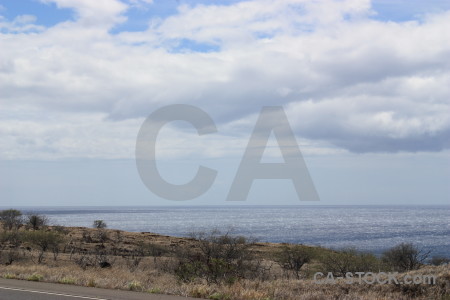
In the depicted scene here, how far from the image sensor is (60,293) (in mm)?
12492

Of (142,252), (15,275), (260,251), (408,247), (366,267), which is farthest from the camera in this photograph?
(260,251)

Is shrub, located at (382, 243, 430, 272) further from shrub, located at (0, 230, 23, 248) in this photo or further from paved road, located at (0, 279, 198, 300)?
shrub, located at (0, 230, 23, 248)

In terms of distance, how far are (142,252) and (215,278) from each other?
3008cm

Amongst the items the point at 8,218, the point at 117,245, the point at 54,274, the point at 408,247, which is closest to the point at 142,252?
the point at 117,245

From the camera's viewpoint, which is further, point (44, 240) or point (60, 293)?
point (44, 240)

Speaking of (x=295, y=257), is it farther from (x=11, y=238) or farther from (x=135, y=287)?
(x=11, y=238)

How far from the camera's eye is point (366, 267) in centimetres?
2692

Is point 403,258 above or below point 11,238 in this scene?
below

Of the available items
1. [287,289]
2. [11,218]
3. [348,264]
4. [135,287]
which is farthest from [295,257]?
[11,218]

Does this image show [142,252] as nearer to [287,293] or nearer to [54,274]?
[54,274]

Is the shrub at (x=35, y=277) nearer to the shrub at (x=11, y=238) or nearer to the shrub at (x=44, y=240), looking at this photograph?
the shrub at (x=44, y=240)

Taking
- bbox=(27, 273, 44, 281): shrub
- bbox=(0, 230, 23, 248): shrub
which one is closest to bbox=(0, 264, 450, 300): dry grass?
bbox=(27, 273, 44, 281): shrub

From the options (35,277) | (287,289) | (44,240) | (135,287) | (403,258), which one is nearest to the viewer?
(287,289)

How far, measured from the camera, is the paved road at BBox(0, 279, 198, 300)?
Result: 464 inches
